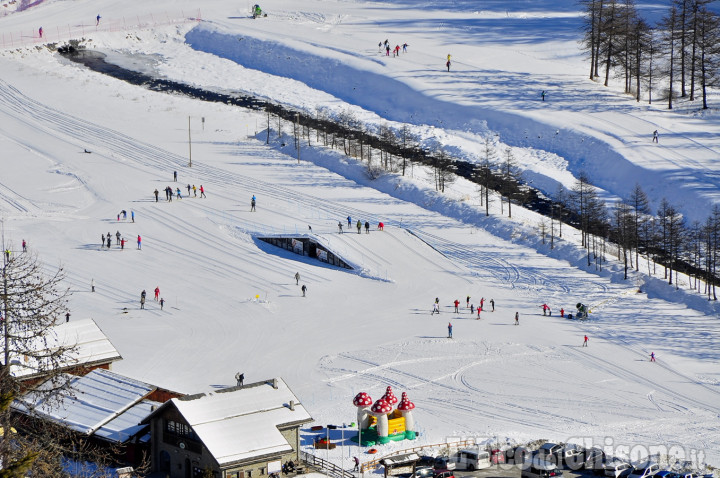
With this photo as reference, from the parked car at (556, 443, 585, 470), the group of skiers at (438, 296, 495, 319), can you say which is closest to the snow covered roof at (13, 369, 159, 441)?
the parked car at (556, 443, 585, 470)

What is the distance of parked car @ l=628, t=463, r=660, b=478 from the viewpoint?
41.8 m

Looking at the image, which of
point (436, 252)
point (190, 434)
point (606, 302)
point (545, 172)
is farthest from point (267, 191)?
point (190, 434)

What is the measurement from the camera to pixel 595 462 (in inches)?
1694

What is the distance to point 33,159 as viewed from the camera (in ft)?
295

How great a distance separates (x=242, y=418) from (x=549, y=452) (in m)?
11.0

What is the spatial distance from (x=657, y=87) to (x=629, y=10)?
759 centimetres

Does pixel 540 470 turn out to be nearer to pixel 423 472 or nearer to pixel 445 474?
pixel 445 474

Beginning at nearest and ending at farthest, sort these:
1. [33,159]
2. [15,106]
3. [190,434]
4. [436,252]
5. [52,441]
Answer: [52,441] < [190,434] < [436,252] < [33,159] < [15,106]

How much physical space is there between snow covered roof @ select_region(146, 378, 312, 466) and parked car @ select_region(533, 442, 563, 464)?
8.32m

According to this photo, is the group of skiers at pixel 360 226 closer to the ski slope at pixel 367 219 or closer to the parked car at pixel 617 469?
the ski slope at pixel 367 219

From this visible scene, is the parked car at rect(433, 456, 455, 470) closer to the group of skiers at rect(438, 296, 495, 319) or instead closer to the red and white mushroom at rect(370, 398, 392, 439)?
the red and white mushroom at rect(370, 398, 392, 439)

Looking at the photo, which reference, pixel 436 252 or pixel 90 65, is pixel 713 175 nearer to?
pixel 436 252

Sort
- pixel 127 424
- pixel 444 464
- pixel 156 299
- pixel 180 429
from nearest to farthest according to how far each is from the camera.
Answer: pixel 180 429 < pixel 444 464 < pixel 127 424 < pixel 156 299

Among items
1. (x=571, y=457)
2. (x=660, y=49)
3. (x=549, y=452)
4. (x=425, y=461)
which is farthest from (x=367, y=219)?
(x=571, y=457)
